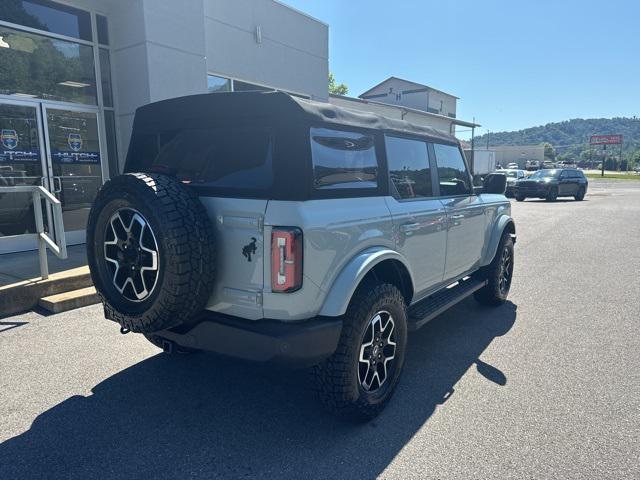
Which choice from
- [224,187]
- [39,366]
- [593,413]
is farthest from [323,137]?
[39,366]

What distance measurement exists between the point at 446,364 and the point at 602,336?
189cm

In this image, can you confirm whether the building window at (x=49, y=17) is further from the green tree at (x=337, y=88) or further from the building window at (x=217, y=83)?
the green tree at (x=337, y=88)

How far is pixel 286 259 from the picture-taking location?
7.93 feet

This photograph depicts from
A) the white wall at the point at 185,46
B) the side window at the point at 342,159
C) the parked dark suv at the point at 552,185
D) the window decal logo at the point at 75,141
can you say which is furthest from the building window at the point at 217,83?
the parked dark suv at the point at 552,185

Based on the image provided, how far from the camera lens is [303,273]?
2467 millimetres

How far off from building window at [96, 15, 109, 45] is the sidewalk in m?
3.90

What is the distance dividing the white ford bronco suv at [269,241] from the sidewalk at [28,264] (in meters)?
3.29

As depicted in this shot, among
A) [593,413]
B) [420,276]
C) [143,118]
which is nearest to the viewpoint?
[593,413]

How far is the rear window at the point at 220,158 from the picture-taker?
8.89ft

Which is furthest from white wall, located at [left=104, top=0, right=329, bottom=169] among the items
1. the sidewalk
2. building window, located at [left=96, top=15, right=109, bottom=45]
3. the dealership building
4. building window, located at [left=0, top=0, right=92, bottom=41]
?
the sidewalk

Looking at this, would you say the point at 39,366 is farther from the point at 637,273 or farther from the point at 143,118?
the point at 637,273

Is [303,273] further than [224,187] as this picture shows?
No

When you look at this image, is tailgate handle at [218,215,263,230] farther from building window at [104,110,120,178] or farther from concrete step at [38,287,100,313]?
building window at [104,110,120,178]

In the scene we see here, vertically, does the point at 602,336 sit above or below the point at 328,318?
below
